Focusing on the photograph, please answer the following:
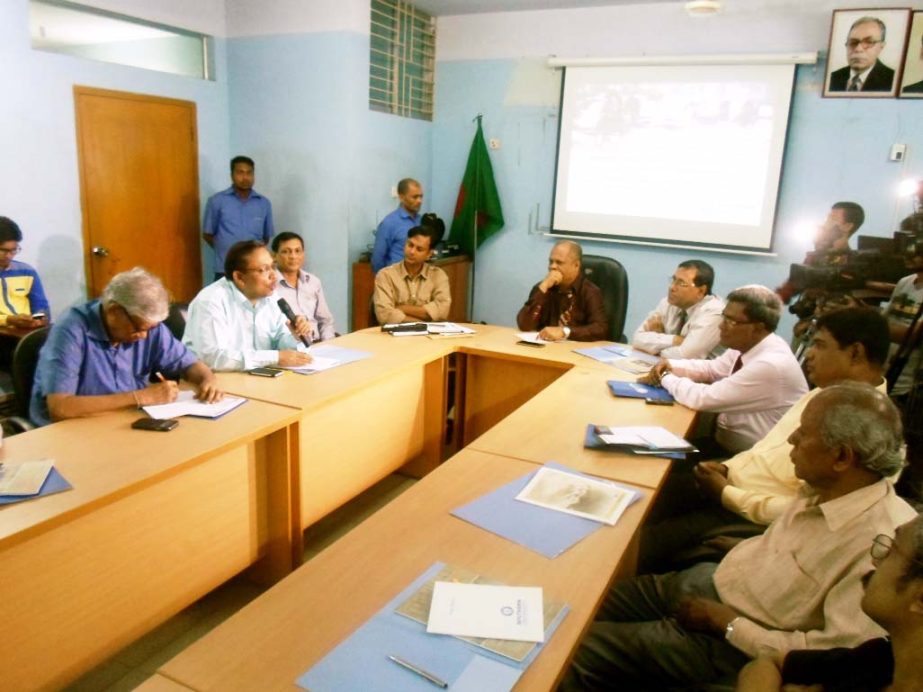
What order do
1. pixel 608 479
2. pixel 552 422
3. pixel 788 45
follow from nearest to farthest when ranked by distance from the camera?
pixel 608 479 → pixel 552 422 → pixel 788 45

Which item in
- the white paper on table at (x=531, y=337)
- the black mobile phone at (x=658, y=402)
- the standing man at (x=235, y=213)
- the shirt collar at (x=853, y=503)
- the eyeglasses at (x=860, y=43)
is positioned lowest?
the black mobile phone at (x=658, y=402)

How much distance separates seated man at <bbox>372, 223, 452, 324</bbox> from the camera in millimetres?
3881

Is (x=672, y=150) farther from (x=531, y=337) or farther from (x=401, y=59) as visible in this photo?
(x=531, y=337)

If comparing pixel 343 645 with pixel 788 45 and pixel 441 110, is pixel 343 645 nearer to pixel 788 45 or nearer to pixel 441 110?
pixel 788 45

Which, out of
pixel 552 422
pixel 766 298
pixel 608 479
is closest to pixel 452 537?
pixel 608 479

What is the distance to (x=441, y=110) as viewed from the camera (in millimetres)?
6270

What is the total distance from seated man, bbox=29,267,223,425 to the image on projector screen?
418 centimetres

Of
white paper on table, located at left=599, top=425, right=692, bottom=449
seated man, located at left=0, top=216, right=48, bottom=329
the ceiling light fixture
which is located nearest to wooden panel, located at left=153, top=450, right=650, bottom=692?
white paper on table, located at left=599, top=425, right=692, bottom=449

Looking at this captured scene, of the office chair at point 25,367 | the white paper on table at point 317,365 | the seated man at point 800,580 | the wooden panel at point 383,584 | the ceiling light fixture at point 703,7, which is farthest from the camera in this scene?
the ceiling light fixture at point 703,7

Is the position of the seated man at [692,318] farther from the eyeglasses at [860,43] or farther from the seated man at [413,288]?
the eyeglasses at [860,43]

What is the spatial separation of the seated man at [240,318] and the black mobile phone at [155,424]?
64 cm

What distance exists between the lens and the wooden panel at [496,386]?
339 centimetres

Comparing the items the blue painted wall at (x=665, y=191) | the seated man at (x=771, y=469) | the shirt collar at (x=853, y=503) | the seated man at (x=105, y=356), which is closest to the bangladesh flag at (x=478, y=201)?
the blue painted wall at (x=665, y=191)

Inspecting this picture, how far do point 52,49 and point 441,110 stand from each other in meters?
3.12
